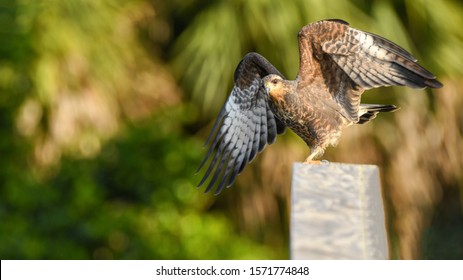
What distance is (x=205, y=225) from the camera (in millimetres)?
7027

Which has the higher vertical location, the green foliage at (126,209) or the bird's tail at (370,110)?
the bird's tail at (370,110)

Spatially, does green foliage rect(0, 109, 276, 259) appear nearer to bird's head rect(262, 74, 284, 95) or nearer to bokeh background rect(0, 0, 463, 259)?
bokeh background rect(0, 0, 463, 259)

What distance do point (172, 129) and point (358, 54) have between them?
3572 mm

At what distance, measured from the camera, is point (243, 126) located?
4793mm

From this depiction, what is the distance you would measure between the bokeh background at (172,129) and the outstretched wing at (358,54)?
3026 millimetres

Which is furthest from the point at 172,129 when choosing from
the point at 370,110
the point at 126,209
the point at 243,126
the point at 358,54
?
the point at 358,54

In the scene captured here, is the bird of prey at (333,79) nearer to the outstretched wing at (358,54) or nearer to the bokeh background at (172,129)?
the outstretched wing at (358,54)

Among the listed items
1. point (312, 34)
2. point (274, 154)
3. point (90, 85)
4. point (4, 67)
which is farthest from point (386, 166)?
point (312, 34)

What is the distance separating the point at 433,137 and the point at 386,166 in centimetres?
44

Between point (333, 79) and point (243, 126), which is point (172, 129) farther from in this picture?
point (333, 79)

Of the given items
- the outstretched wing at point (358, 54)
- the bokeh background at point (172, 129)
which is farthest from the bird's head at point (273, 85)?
the bokeh background at point (172, 129)

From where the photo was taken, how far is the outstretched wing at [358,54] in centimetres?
399

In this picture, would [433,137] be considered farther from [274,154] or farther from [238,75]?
[238,75]

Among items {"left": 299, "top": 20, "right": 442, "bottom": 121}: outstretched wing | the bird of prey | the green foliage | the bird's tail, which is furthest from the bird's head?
the green foliage
